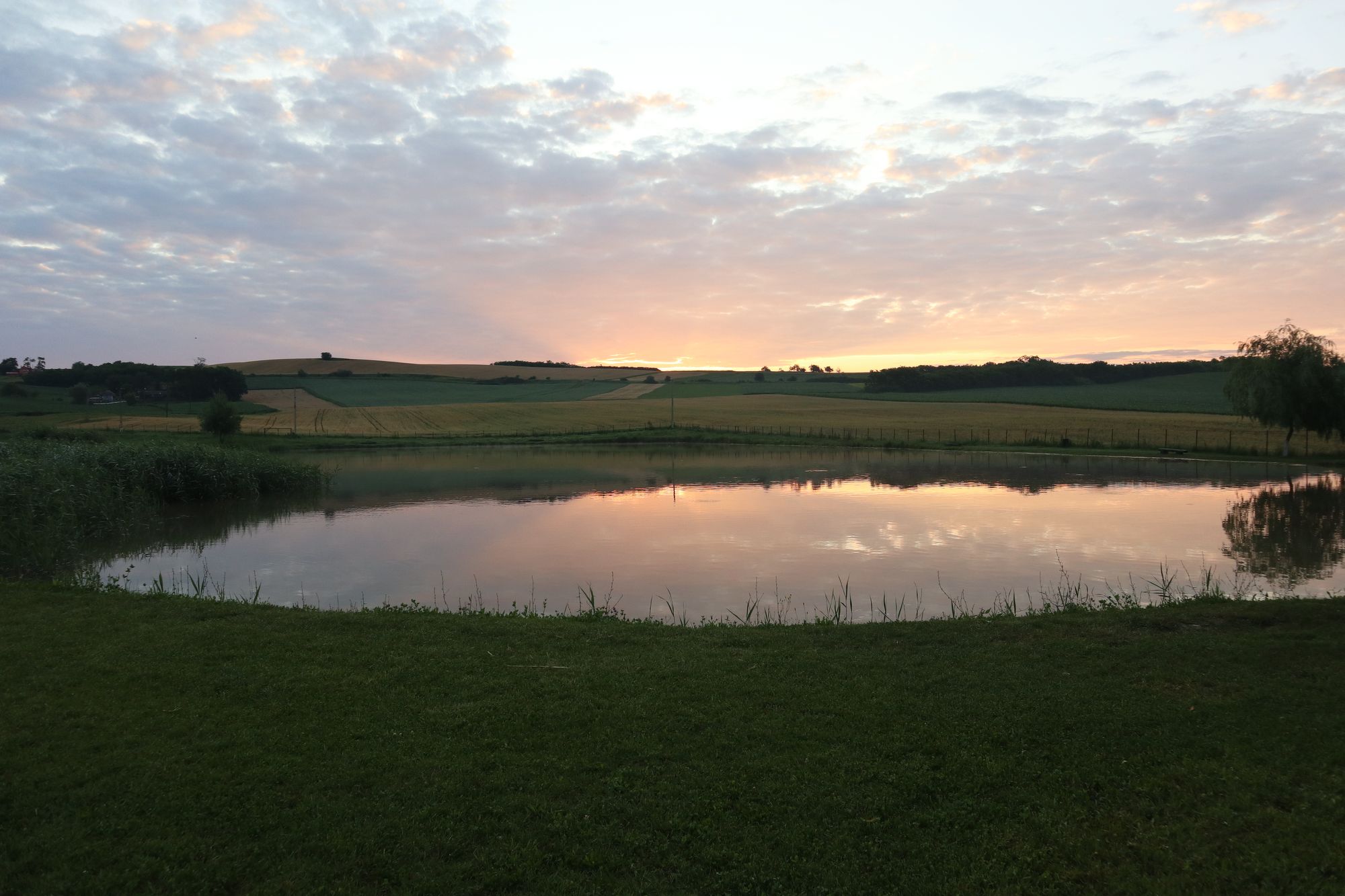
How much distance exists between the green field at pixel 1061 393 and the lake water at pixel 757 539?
45572 millimetres

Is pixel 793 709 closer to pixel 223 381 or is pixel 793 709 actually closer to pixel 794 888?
pixel 794 888

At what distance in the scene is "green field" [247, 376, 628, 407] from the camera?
306 feet

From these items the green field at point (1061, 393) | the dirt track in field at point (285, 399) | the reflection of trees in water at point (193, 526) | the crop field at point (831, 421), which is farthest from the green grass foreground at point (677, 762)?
the dirt track in field at point (285, 399)

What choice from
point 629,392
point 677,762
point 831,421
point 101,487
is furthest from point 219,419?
point 629,392

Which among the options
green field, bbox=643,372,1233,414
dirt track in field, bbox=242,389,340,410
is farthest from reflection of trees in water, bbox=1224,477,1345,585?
dirt track in field, bbox=242,389,340,410

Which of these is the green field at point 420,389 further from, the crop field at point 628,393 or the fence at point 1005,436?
the fence at point 1005,436

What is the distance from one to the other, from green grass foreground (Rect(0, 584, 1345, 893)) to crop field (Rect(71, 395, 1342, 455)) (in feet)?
151

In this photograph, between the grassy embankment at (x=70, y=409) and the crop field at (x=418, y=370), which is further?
the crop field at (x=418, y=370)

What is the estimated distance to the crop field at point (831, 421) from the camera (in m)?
53.1

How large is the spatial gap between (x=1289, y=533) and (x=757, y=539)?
12.6 m

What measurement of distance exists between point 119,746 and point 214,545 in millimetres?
15228

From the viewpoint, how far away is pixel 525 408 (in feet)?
267

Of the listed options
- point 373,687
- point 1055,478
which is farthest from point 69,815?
point 1055,478

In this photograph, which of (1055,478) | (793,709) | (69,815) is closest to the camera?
(69,815)
